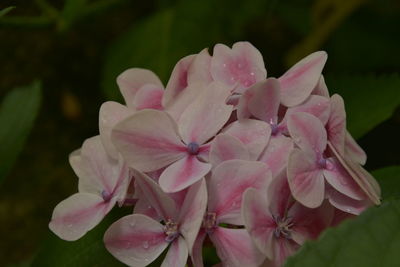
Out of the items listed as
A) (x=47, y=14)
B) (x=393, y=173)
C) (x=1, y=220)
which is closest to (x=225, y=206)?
(x=393, y=173)

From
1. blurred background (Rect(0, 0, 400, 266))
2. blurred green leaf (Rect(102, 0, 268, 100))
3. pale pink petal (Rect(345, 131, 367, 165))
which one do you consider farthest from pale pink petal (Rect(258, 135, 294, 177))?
blurred green leaf (Rect(102, 0, 268, 100))

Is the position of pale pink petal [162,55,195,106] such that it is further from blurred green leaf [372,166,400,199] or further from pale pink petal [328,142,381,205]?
blurred green leaf [372,166,400,199]

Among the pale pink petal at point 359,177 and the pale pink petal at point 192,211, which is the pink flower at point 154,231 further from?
the pale pink petal at point 359,177

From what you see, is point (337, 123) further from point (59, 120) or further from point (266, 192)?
point (59, 120)

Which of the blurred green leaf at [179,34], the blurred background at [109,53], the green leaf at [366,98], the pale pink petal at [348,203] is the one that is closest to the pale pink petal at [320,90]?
the pale pink petal at [348,203]

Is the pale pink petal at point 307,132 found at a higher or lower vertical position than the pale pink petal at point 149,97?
lower

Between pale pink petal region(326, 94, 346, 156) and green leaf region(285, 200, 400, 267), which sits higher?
pale pink petal region(326, 94, 346, 156)

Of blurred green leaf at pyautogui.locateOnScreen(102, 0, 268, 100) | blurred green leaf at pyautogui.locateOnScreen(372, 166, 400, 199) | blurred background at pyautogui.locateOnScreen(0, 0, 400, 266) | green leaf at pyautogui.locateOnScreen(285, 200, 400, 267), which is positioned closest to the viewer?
green leaf at pyautogui.locateOnScreen(285, 200, 400, 267)

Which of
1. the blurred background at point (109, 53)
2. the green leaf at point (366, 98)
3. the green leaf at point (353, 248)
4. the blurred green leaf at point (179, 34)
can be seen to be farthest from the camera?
the blurred green leaf at point (179, 34)
